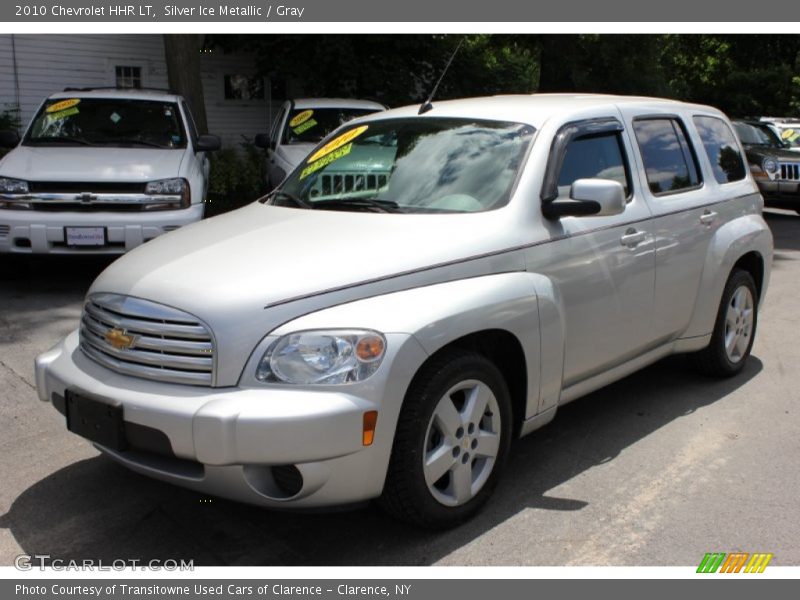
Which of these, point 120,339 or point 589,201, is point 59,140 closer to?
point 120,339

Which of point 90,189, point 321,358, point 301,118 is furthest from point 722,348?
point 301,118

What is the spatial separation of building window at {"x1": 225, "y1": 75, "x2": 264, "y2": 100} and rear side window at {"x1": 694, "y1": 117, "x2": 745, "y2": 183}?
1538 cm

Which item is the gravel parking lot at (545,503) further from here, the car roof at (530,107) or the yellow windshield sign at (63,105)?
the yellow windshield sign at (63,105)

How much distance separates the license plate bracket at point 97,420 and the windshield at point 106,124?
18.6ft

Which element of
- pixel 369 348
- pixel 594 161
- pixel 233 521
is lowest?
pixel 233 521

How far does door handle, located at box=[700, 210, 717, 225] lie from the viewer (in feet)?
17.1

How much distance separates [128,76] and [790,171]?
42.6 feet

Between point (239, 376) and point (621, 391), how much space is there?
3.10 metres

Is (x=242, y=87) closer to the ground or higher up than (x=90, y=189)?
higher up

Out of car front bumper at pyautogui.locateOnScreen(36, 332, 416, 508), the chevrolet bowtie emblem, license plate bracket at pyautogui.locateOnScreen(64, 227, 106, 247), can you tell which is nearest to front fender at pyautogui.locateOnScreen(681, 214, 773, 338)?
car front bumper at pyautogui.locateOnScreen(36, 332, 416, 508)

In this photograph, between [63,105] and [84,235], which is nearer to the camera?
[84,235]

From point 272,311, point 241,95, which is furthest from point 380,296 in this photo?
point 241,95

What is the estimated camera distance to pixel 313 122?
469 inches

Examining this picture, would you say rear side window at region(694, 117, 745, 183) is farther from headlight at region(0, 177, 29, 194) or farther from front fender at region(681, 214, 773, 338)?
headlight at region(0, 177, 29, 194)
